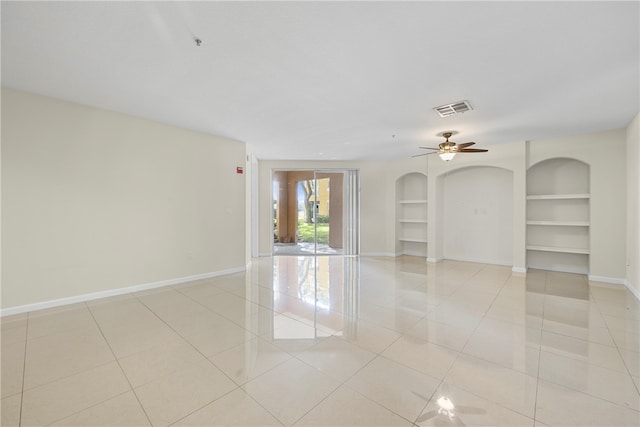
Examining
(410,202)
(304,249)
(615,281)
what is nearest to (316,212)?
(304,249)

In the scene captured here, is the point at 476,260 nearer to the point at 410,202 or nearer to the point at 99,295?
the point at 410,202

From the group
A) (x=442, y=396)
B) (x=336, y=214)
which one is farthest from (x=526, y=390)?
(x=336, y=214)

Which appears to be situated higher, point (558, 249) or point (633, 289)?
point (558, 249)

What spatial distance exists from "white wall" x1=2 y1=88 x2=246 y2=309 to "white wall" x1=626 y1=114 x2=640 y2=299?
21.9ft

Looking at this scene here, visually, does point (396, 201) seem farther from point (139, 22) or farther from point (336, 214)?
point (139, 22)

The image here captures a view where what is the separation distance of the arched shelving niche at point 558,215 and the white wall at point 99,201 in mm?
6518

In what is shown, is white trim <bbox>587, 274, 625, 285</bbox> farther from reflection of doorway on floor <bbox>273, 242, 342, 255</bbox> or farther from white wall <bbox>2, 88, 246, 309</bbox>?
white wall <bbox>2, 88, 246, 309</bbox>

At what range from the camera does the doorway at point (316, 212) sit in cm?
756

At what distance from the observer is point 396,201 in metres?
7.30

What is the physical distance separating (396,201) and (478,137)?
2.72 m

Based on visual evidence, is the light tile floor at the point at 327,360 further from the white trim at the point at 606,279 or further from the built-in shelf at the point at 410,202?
the built-in shelf at the point at 410,202

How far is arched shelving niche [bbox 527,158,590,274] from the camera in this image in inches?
203

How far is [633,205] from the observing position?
411cm

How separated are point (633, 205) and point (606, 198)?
0.56 m
